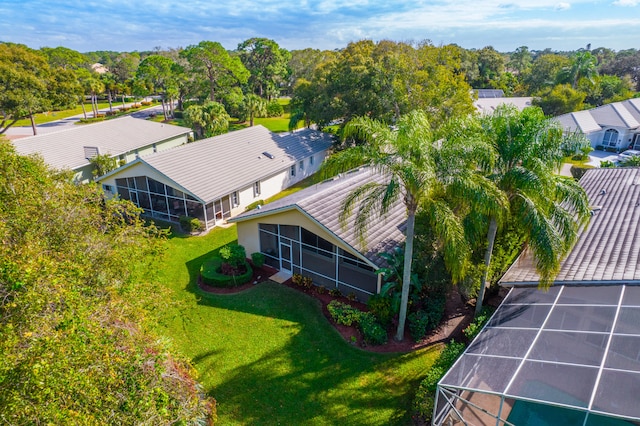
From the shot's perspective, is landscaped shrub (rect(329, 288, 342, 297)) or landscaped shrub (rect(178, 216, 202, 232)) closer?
landscaped shrub (rect(329, 288, 342, 297))

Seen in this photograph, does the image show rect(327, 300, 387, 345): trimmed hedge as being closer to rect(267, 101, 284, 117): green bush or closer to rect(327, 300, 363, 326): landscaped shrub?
rect(327, 300, 363, 326): landscaped shrub

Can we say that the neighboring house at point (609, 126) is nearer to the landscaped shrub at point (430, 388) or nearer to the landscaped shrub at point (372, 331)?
the landscaped shrub at point (372, 331)

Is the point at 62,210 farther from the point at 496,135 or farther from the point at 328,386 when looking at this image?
the point at 496,135

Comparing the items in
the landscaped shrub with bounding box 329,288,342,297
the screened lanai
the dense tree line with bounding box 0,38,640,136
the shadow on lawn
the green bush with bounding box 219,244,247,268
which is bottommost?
the shadow on lawn

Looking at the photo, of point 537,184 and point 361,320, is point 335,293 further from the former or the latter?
point 537,184

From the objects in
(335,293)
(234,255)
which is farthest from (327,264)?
(234,255)

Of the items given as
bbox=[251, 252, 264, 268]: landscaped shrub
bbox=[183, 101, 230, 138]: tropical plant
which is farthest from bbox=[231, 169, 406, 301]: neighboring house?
bbox=[183, 101, 230, 138]: tropical plant
